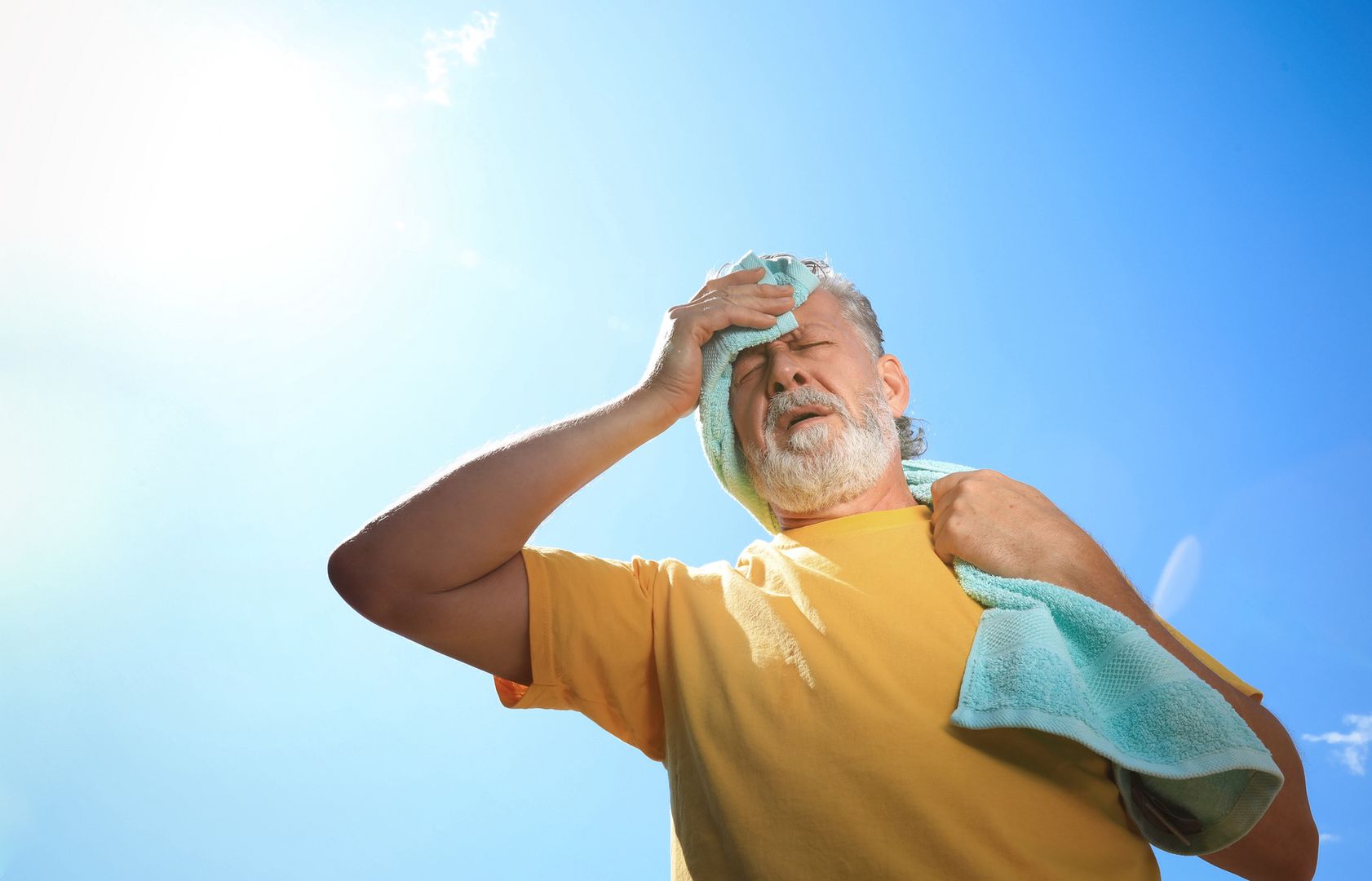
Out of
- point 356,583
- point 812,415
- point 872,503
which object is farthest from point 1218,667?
point 356,583

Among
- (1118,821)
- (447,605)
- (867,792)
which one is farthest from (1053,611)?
(447,605)

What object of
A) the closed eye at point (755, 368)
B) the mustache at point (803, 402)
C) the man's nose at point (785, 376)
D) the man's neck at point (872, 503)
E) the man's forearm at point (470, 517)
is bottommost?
the man's forearm at point (470, 517)

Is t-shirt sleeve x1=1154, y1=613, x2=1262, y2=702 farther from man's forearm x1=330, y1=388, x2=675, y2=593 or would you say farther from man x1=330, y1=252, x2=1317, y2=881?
man's forearm x1=330, y1=388, x2=675, y2=593

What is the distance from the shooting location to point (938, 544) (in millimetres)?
1866

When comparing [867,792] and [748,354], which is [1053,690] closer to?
[867,792]

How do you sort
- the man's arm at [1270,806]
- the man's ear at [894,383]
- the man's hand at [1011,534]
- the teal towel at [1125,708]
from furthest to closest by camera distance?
the man's ear at [894,383] → the man's hand at [1011,534] → the man's arm at [1270,806] → the teal towel at [1125,708]

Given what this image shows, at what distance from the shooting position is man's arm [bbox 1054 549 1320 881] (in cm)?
146

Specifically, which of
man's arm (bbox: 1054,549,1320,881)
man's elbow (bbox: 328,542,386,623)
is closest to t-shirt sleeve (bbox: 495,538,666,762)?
man's elbow (bbox: 328,542,386,623)

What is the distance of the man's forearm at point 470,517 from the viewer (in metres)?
1.60

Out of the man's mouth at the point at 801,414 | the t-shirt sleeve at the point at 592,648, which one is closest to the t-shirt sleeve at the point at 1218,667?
the man's mouth at the point at 801,414

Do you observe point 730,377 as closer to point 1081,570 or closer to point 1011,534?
point 1011,534

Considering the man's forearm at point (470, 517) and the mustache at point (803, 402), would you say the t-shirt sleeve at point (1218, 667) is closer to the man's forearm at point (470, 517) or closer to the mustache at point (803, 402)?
the mustache at point (803, 402)

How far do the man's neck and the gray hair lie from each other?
0.84ft

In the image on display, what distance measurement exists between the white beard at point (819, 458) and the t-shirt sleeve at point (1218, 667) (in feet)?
2.37
